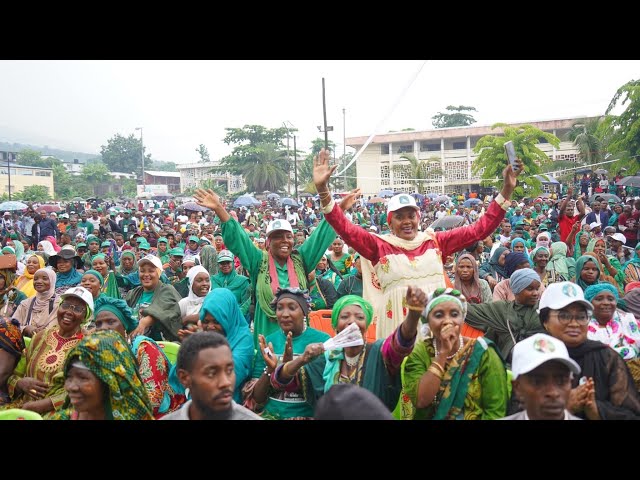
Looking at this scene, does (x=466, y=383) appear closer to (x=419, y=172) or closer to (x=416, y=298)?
(x=416, y=298)

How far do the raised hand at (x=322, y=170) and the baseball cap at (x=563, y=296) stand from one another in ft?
5.31

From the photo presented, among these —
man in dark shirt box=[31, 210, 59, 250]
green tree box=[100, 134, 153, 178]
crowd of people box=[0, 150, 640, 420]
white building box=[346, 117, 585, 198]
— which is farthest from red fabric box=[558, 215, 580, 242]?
green tree box=[100, 134, 153, 178]

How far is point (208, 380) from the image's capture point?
254 centimetres

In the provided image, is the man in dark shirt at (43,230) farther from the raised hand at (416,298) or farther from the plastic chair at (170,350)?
the raised hand at (416,298)

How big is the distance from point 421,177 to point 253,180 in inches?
618

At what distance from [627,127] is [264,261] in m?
14.0

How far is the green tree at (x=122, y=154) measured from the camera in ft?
301

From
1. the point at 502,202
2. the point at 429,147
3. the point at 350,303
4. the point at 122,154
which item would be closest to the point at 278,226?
the point at 350,303

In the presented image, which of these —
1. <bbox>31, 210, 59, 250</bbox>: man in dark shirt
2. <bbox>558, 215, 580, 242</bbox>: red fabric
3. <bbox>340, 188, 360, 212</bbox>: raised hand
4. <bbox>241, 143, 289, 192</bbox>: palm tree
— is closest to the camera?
<bbox>340, 188, 360, 212</bbox>: raised hand

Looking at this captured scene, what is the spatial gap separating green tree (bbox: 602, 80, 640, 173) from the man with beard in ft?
49.0

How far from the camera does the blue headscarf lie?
3639 millimetres

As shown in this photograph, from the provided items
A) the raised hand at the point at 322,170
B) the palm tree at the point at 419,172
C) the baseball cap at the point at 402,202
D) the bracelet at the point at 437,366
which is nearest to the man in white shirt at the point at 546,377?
the bracelet at the point at 437,366

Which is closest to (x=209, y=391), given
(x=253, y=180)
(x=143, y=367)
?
(x=143, y=367)

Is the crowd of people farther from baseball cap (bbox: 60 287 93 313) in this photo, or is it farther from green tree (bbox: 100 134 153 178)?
green tree (bbox: 100 134 153 178)
